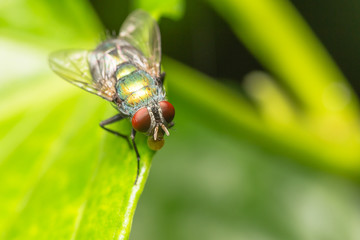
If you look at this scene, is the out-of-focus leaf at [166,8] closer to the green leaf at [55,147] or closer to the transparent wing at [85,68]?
the transparent wing at [85,68]

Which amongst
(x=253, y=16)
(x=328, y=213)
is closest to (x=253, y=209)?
(x=328, y=213)

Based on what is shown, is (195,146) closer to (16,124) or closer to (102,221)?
(16,124)

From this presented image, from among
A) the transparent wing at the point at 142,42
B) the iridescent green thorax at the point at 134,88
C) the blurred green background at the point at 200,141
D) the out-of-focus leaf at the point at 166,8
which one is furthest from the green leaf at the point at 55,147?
the out-of-focus leaf at the point at 166,8

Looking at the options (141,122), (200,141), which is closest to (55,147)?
(141,122)

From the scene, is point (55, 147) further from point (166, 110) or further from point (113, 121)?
point (166, 110)

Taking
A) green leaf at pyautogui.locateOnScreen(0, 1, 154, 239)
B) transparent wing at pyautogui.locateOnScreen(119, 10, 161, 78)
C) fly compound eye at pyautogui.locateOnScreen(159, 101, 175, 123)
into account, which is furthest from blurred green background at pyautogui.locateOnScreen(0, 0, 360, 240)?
fly compound eye at pyautogui.locateOnScreen(159, 101, 175, 123)

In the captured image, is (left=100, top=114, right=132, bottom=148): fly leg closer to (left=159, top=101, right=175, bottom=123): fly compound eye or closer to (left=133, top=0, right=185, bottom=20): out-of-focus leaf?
(left=159, top=101, right=175, bottom=123): fly compound eye
